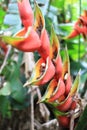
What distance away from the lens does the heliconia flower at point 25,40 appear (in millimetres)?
547

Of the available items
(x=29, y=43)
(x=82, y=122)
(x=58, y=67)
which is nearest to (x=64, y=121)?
(x=82, y=122)

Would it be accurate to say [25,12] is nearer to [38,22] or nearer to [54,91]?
[38,22]

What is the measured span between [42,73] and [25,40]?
0.10 meters

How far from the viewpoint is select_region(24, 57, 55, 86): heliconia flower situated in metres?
0.61

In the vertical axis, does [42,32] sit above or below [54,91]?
above

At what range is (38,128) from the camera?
3.52ft

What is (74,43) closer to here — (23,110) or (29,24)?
(23,110)

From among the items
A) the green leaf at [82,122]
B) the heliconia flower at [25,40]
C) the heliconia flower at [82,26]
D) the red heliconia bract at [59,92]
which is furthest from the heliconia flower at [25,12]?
the heliconia flower at [82,26]

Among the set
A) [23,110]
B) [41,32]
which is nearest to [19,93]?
[23,110]

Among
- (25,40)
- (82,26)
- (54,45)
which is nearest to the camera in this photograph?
(25,40)

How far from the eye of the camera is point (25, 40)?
22.3 inches

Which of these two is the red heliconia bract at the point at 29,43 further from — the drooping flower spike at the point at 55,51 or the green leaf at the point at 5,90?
the green leaf at the point at 5,90

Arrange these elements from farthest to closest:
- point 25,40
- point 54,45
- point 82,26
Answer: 1. point 82,26
2. point 54,45
3. point 25,40

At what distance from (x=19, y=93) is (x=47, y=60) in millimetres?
543
